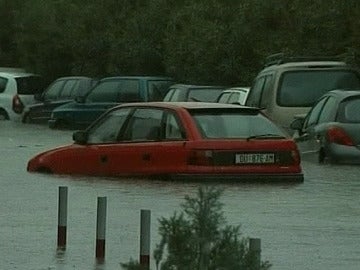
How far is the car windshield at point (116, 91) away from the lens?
146 feet

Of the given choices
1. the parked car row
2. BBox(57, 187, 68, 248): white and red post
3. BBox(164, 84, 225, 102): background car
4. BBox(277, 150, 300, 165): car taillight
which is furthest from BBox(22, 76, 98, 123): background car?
BBox(57, 187, 68, 248): white and red post

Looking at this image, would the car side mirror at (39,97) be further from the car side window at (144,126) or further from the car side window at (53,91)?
the car side window at (144,126)

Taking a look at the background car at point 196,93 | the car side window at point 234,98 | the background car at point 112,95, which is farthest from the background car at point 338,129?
the background car at point 112,95

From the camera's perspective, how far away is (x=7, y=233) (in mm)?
16312

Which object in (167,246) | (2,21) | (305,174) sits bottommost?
(2,21)

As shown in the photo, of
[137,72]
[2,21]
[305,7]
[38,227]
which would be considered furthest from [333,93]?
[2,21]

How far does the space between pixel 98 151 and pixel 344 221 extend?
Answer: 21.3 ft

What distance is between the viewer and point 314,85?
29.8 metres

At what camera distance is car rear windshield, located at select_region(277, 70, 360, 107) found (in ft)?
96.8

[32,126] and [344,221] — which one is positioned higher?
[344,221]

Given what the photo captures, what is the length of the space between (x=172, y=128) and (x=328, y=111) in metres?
4.13

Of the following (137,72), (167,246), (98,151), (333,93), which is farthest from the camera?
(137,72)

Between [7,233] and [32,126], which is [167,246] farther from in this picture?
[32,126]

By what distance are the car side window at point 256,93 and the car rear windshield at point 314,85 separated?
23.7 inches
